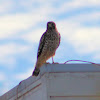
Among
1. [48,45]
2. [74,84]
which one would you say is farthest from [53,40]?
[74,84]

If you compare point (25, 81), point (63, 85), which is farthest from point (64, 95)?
Result: point (25, 81)

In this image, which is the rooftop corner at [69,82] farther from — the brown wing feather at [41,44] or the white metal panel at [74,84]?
the brown wing feather at [41,44]

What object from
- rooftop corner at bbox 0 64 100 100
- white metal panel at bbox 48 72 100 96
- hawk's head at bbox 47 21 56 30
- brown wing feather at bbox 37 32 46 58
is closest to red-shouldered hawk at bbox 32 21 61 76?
brown wing feather at bbox 37 32 46 58

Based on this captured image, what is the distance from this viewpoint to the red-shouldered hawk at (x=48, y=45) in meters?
11.0

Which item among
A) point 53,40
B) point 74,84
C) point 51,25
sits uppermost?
point 51,25

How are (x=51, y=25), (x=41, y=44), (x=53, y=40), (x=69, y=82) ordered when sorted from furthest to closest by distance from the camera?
(x=51, y=25) → (x=41, y=44) → (x=53, y=40) → (x=69, y=82)

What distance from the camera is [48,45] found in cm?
1101

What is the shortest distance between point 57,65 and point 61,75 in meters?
0.19

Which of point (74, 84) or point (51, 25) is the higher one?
point (51, 25)

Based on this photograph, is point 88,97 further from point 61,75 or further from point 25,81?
point 25,81

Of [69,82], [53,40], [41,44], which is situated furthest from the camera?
[41,44]

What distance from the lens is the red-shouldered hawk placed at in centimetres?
1098

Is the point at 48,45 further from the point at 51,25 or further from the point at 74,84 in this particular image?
the point at 74,84

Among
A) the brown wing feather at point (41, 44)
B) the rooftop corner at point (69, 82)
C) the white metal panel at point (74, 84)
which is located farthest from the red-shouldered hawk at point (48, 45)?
the white metal panel at point (74, 84)
